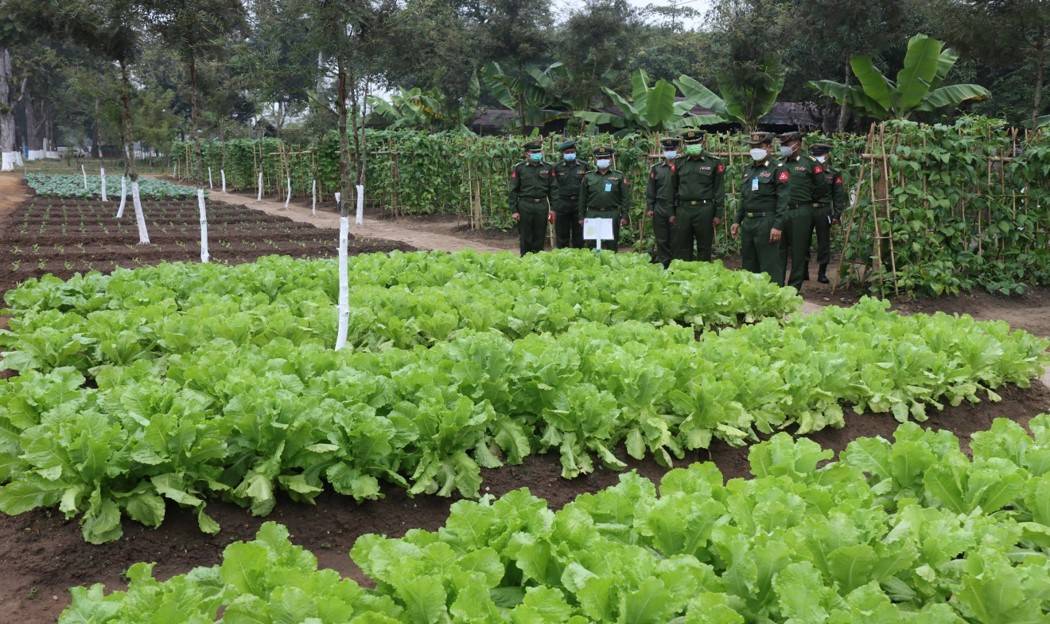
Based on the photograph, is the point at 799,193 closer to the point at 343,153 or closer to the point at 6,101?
the point at 343,153

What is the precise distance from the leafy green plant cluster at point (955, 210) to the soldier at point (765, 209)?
51.9 inches

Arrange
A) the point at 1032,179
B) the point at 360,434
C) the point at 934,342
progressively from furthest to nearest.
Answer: the point at 1032,179, the point at 934,342, the point at 360,434

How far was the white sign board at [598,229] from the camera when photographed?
11.4 meters

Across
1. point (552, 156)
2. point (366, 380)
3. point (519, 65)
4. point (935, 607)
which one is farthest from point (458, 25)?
point (935, 607)

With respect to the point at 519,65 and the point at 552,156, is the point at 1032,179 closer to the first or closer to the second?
the point at 552,156

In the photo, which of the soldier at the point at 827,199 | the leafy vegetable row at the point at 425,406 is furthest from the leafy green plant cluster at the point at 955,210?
→ the leafy vegetable row at the point at 425,406

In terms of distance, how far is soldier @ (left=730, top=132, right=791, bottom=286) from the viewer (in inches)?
450

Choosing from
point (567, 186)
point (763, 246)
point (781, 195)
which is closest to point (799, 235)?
point (763, 246)

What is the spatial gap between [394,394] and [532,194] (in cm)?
930

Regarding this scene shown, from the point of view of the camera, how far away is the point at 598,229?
451 inches

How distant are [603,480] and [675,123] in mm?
19772

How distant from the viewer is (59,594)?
3.91 m

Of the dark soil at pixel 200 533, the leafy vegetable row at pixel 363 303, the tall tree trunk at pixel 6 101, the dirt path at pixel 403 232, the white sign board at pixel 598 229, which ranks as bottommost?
the dark soil at pixel 200 533

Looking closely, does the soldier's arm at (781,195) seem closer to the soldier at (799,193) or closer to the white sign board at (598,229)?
the soldier at (799,193)
